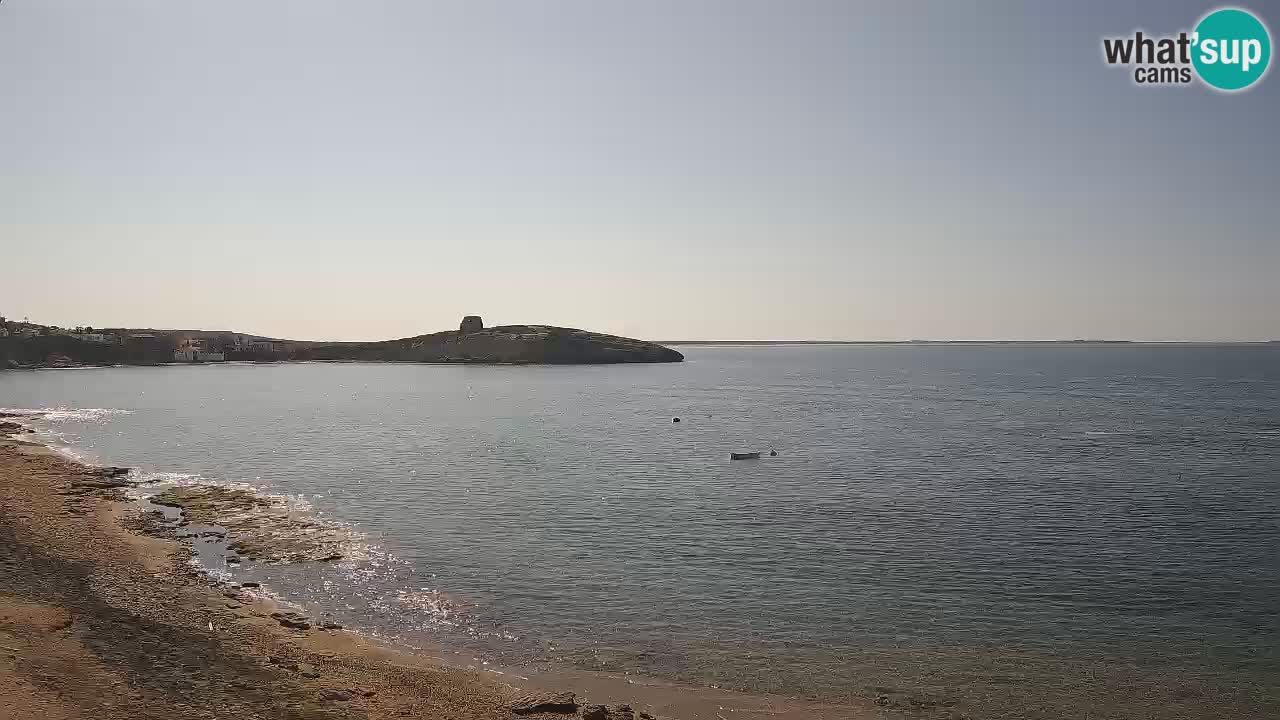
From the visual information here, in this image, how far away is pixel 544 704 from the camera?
63.5ft

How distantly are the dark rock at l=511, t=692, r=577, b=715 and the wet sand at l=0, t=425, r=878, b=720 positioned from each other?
0.13 meters

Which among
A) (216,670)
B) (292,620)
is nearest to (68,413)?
(292,620)

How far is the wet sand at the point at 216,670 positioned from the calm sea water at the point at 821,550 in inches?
64.3

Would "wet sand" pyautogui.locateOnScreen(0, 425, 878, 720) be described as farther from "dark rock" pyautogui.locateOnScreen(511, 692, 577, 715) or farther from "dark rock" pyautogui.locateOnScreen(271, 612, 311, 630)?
"dark rock" pyautogui.locateOnScreen(271, 612, 311, 630)

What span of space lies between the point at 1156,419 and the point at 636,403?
250 ft

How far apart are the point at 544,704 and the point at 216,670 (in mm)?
8860

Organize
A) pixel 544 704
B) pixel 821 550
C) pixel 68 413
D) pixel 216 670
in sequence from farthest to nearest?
pixel 68 413 → pixel 821 550 → pixel 216 670 → pixel 544 704

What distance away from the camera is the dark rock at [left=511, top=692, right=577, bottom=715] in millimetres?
19188

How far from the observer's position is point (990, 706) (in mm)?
20250

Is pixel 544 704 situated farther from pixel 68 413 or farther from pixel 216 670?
pixel 68 413

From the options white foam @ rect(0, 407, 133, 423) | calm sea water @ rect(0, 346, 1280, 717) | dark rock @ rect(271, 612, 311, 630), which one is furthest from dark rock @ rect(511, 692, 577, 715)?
white foam @ rect(0, 407, 133, 423)

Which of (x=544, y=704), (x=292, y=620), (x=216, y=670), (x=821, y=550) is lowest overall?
(x=821, y=550)

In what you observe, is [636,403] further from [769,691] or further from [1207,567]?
[769,691]

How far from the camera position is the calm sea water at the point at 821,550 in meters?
23.0
